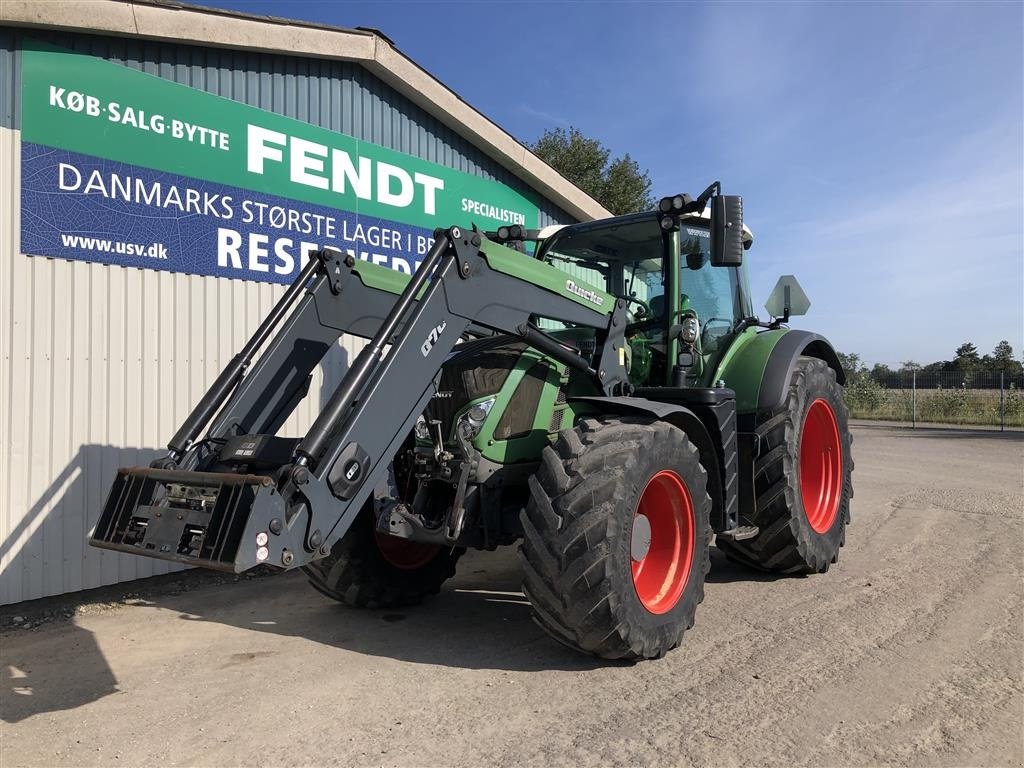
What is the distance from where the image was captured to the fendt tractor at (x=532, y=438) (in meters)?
3.41

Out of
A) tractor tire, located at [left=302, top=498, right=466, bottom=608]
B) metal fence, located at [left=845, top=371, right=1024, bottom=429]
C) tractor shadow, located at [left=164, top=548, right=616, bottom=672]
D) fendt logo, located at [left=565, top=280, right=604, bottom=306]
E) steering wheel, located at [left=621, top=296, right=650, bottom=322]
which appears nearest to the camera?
tractor shadow, located at [left=164, top=548, right=616, bottom=672]

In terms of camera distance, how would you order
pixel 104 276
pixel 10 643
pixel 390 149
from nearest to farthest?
1. pixel 10 643
2. pixel 104 276
3. pixel 390 149

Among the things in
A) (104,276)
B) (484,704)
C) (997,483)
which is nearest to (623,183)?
(997,483)

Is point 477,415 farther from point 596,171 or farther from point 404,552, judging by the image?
point 596,171

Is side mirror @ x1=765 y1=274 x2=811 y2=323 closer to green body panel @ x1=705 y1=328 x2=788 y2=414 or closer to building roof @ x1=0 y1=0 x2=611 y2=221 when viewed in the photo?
green body panel @ x1=705 y1=328 x2=788 y2=414

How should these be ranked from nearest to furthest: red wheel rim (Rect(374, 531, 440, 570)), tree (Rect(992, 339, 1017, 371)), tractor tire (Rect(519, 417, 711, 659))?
tractor tire (Rect(519, 417, 711, 659)) → red wheel rim (Rect(374, 531, 440, 570)) → tree (Rect(992, 339, 1017, 371))

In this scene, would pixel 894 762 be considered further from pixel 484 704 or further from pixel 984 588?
pixel 984 588

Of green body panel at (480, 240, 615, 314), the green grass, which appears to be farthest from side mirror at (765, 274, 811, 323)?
the green grass

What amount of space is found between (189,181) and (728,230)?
14.4 feet

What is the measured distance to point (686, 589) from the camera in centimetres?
425

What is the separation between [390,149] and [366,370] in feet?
16.9

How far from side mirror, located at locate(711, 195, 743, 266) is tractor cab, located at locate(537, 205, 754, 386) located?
0.43 m

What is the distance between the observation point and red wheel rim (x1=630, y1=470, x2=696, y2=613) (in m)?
4.23

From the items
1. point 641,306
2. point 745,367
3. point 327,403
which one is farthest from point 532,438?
point 745,367
